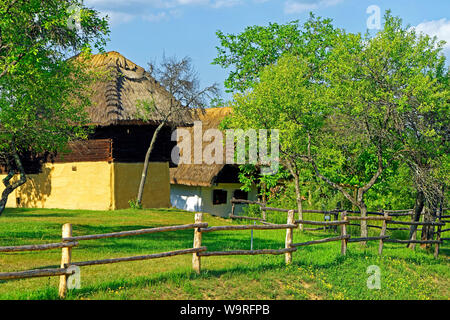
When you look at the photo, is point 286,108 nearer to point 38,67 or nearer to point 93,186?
point 38,67

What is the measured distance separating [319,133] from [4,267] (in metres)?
11.9

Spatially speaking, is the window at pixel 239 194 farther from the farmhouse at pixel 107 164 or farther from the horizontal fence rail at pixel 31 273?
the horizontal fence rail at pixel 31 273

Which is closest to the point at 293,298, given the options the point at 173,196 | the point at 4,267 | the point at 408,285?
the point at 408,285

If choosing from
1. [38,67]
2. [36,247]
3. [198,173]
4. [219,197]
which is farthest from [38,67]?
[219,197]

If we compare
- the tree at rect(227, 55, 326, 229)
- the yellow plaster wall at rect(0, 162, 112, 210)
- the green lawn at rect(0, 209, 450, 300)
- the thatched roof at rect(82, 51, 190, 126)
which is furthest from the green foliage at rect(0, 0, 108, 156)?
the yellow plaster wall at rect(0, 162, 112, 210)

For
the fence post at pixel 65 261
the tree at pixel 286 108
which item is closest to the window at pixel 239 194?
the tree at pixel 286 108

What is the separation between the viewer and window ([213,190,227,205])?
31750 millimetres

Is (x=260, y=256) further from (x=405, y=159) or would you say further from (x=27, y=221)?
(x=27, y=221)

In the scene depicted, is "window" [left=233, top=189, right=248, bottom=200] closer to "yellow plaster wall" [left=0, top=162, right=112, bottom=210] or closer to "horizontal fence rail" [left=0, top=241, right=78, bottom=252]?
"yellow plaster wall" [left=0, top=162, right=112, bottom=210]

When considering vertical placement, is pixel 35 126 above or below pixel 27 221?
above

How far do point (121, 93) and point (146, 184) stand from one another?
5.38 metres

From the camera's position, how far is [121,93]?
28.8 m

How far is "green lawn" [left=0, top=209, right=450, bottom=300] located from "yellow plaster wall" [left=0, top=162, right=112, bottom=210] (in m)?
7.05
